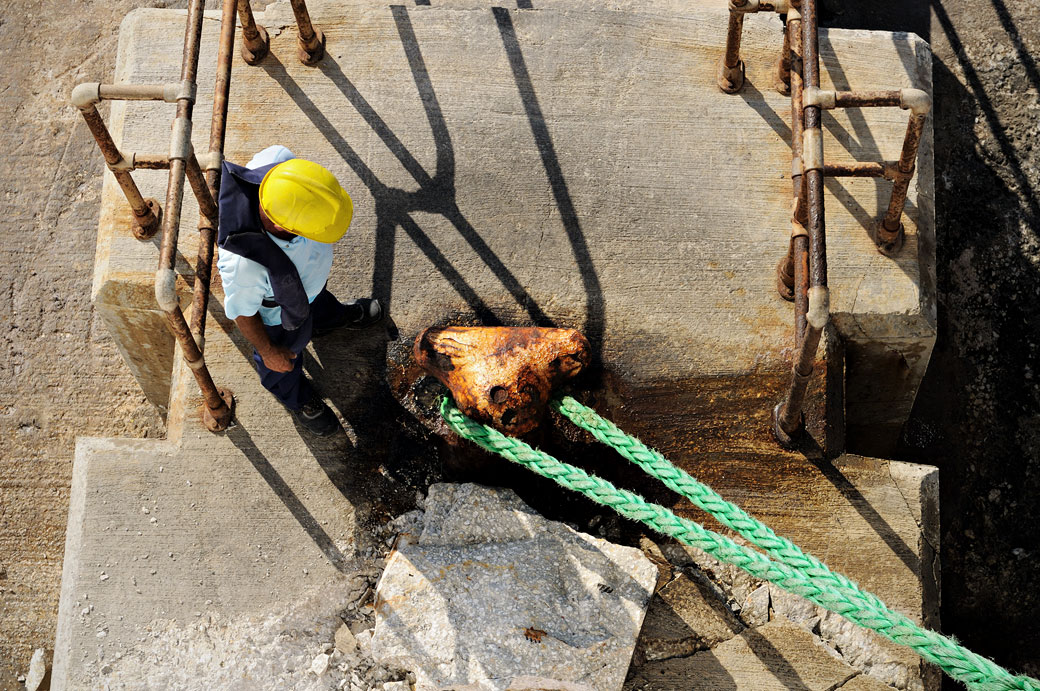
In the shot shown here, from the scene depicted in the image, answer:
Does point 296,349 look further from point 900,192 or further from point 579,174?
point 900,192

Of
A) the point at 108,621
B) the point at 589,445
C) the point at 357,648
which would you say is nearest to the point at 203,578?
the point at 108,621

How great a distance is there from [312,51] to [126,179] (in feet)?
3.42

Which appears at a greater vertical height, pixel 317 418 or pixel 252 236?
pixel 252 236

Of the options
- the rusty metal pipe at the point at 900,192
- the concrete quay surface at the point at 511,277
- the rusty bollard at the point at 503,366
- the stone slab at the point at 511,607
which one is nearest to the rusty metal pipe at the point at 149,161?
the concrete quay surface at the point at 511,277

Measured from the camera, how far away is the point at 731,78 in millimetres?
3824

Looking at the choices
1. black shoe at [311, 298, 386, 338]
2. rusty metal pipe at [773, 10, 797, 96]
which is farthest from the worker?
rusty metal pipe at [773, 10, 797, 96]

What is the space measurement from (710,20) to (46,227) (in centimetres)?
376

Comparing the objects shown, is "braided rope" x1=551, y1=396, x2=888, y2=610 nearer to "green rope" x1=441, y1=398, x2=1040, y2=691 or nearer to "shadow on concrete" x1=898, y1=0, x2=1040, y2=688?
"green rope" x1=441, y1=398, x2=1040, y2=691

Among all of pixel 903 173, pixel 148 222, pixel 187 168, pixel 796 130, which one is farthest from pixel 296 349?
pixel 903 173

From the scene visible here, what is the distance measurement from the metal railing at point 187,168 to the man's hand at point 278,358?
→ 0.21 metres

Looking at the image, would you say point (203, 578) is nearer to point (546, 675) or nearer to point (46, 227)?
point (546, 675)

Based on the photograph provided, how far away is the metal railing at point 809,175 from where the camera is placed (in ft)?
9.23

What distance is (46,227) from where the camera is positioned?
4.85 meters

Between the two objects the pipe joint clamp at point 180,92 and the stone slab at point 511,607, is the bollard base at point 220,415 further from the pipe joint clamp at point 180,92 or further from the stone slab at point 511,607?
the pipe joint clamp at point 180,92
